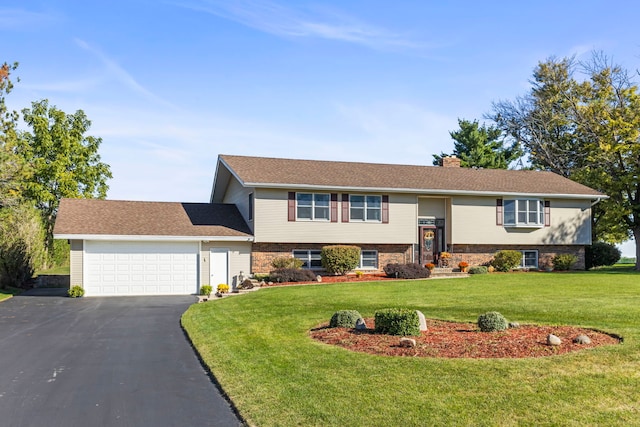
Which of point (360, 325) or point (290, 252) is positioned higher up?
point (290, 252)

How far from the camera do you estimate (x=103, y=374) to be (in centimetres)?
1030

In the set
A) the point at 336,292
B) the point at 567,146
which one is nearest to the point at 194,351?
the point at 336,292

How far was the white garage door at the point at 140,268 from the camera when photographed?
80.8 feet

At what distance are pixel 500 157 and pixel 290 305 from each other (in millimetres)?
39920

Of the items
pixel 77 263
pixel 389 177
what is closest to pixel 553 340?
pixel 77 263

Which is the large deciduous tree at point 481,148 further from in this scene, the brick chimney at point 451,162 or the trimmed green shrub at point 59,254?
the trimmed green shrub at point 59,254

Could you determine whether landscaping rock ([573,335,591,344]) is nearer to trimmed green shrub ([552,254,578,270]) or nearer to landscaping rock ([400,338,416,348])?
landscaping rock ([400,338,416,348])

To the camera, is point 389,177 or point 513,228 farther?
point 513,228

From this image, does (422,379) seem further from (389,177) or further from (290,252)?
(389,177)

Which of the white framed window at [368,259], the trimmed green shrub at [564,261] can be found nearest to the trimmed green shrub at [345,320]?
the white framed window at [368,259]

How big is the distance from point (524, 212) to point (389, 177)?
7.40m

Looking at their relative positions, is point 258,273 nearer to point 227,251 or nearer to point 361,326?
point 227,251

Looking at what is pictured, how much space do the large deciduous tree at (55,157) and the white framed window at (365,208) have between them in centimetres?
2113

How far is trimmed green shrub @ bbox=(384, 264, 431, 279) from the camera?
1063 inches
